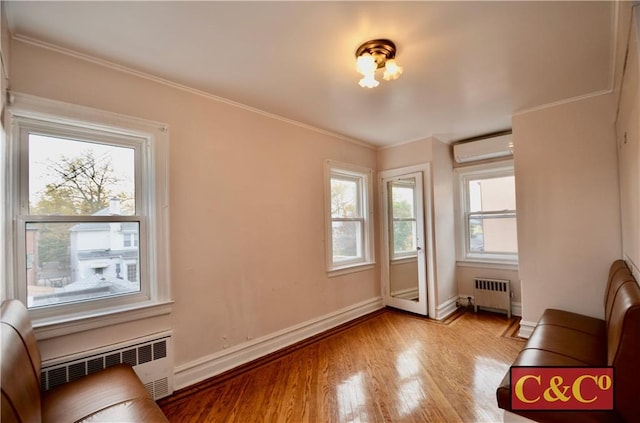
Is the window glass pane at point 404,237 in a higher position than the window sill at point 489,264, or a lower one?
higher

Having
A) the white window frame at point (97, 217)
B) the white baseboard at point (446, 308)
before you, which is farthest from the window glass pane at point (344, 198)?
the white window frame at point (97, 217)

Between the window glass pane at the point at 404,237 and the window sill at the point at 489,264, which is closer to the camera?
the window sill at the point at 489,264

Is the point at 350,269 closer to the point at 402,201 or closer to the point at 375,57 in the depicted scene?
the point at 402,201

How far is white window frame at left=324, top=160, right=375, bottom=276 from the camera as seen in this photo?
3.43 m

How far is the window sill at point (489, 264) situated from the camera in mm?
3734

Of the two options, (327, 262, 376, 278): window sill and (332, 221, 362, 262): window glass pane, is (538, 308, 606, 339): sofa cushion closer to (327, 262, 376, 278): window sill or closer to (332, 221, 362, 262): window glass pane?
(327, 262, 376, 278): window sill

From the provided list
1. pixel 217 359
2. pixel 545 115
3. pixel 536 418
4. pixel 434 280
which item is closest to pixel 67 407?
pixel 217 359

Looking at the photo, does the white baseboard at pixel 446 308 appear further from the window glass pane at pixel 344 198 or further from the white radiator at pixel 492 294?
the window glass pane at pixel 344 198

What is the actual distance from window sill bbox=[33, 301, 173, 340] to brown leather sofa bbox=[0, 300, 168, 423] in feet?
0.82

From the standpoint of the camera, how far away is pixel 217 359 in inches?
94.8

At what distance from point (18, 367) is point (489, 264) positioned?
451 cm

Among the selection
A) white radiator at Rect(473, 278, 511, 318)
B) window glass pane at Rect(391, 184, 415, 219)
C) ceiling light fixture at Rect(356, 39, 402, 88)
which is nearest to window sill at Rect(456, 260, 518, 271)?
white radiator at Rect(473, 278, 511, 318)

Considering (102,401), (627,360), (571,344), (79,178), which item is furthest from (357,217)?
(102,401)

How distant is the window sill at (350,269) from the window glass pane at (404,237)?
0.44 meters
